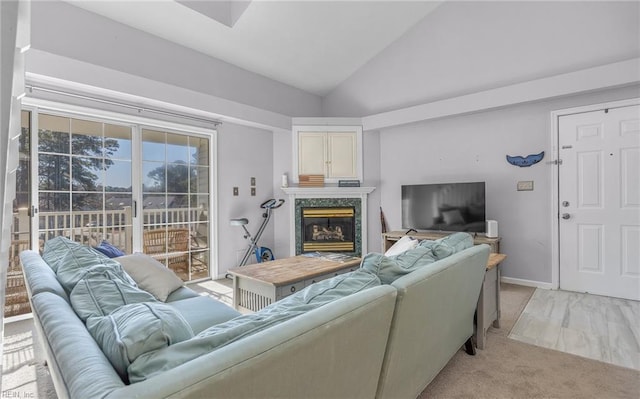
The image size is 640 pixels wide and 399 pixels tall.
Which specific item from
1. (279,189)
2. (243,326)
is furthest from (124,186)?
(243,326)

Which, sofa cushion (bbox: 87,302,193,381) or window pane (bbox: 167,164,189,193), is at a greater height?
window pane (bbox: 167,164,189,193)

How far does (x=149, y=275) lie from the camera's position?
2141 mm

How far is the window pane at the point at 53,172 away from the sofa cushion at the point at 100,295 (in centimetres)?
251

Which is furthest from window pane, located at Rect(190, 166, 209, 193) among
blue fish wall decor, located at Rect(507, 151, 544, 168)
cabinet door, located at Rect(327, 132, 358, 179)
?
blue fish wall decor, located at Rect(507, 151, 544, 168)

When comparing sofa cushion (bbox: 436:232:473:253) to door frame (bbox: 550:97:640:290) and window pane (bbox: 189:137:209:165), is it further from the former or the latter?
window pane (bbox: 189:137:209:165)

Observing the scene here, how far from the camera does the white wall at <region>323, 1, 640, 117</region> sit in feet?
10.7

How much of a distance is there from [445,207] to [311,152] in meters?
2.12

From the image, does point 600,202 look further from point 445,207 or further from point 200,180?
point 200,180

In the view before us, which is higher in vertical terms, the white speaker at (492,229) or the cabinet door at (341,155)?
Answer: the cabinet door at (341,155)

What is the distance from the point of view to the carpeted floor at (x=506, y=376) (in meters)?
1.78

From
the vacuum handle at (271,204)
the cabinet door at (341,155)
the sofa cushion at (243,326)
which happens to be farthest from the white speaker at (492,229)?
the sofa cushion at (243,326)

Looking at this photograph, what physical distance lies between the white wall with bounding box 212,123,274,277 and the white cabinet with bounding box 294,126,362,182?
587 millimetres

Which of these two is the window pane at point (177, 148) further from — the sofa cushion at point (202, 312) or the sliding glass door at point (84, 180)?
the sofa cushion at point (202, 312)

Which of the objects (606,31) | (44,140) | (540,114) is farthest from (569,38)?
(44,140)
